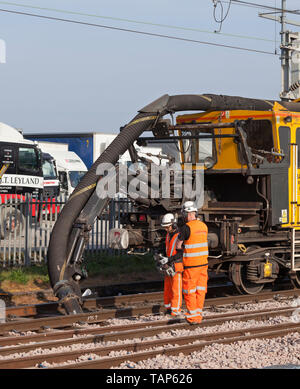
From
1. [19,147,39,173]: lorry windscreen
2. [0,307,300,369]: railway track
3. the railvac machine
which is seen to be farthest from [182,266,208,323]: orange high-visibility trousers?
[19,147,39,173]: lorry windscreen

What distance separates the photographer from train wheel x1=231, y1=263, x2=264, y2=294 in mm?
12789

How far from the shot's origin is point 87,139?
33938 millimetres

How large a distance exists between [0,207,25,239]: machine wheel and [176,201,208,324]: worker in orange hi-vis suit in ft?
22.3

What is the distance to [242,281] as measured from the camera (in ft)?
43.9

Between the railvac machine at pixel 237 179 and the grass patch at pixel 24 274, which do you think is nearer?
the railvac machine at pixel 237 179

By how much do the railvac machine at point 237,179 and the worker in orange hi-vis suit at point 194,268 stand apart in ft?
5.85

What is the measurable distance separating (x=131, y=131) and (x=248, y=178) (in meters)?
2.33

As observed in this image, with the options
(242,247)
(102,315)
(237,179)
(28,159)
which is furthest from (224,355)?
(28,159)

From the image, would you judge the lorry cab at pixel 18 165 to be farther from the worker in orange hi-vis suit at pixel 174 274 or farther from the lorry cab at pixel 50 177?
the worker in orange hi-vis suit at pixel 174 274

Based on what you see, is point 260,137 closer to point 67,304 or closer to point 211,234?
point 211,234

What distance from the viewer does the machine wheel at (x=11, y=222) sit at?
15.9m

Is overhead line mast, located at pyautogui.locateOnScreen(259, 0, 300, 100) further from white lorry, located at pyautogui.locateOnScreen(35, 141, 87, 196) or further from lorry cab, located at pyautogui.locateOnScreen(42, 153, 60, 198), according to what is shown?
white lorry, located at pyautogui.locateOnScreen(35, 141, 87, 196)

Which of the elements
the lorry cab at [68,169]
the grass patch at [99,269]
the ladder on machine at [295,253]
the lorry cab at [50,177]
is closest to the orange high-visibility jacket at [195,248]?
the ladder on machine at [295,253]

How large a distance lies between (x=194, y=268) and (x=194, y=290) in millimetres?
312
